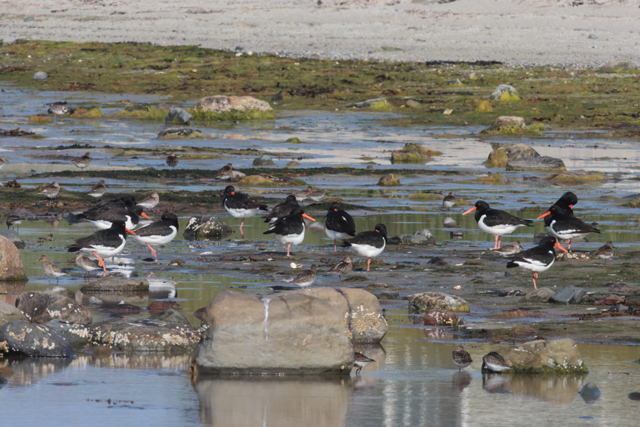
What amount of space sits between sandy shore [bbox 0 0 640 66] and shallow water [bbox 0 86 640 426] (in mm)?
32625

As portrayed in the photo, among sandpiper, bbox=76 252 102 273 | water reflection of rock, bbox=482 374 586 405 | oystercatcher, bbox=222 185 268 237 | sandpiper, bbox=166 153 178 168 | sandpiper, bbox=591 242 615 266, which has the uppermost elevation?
sandpiper, bbox=166 153 178 168

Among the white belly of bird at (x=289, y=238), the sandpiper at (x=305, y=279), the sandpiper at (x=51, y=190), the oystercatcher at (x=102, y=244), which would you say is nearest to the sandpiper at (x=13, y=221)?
the sandpiper at (x=51, y=190)

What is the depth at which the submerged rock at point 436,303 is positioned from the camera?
449 inches

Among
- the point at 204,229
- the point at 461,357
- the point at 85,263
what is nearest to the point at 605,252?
the point at 461,357

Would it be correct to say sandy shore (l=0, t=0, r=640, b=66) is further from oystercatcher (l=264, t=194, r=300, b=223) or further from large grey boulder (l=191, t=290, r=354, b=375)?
large grey boulder (l=191, t=290, r=354, b=375)

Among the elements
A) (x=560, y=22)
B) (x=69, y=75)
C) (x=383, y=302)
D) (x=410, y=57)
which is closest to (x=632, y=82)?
(x=410, y=57)

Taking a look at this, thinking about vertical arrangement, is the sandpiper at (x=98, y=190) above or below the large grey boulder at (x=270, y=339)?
above

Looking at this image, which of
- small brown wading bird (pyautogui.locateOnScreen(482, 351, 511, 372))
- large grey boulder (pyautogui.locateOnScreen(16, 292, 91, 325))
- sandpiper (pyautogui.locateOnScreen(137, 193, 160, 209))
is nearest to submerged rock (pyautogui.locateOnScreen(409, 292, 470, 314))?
small brown wading bird (pyautogui.locateOnScreen(482, 351, 511, 372))

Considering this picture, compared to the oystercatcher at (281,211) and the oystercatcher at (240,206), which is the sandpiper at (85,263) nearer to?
the oystercatcher at (281,211)

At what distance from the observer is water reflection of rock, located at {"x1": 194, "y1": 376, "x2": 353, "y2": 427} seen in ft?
24.2

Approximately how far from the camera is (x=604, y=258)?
15188 millimetres

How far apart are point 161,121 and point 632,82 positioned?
79.5 feet

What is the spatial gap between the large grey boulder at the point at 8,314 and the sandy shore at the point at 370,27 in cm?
5088

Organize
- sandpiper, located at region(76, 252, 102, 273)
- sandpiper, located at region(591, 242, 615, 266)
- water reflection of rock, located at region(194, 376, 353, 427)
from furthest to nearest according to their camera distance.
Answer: sandpiper, located at region(591, 242, 615, 266)
sandpiper, located at region(76, 252, 102, 273)
water reflection of rock, located at region(194, 376, 353, 427)
